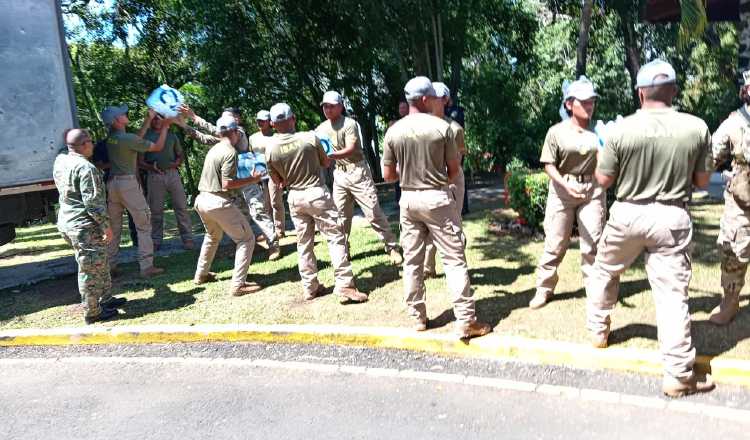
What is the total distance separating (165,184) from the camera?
8.80 metres

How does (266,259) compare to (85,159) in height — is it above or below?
below

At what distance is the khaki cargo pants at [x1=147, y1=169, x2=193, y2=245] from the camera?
8797 mm

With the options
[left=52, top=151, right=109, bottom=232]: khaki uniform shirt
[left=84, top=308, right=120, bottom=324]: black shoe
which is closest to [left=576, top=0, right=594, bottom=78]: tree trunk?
[left=52, top=151, right=109, bottom=232]: khaki uniform shirt

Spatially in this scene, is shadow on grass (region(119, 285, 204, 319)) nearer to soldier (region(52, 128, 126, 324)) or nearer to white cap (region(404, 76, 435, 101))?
soldier (region(52, 128, 126, 324))

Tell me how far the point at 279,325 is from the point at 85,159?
7.89ft

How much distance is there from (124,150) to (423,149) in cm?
435

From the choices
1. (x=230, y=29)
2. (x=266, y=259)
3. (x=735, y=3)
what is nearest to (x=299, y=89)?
(x=230, y=29)

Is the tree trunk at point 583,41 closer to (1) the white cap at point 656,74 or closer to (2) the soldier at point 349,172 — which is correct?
(2) the soldier at point 349,172

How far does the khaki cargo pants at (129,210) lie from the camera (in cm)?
722

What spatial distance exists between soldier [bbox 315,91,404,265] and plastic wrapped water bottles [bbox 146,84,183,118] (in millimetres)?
1834

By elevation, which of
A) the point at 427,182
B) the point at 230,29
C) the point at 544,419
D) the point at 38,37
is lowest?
the point at 544,419

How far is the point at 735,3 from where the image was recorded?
35.9ft

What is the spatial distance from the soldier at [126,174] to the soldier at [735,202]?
5.89 m

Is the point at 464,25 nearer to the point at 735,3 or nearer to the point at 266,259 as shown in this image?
the point at 735,3
